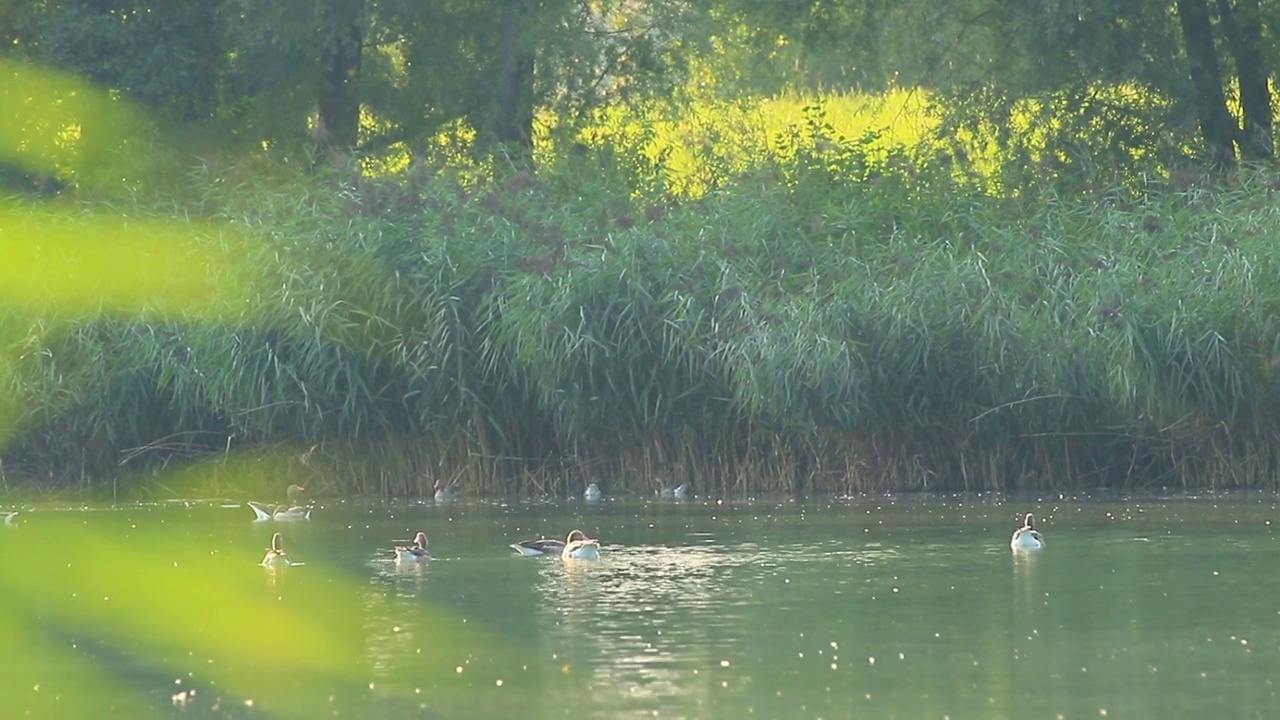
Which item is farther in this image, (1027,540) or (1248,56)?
(1248,56)

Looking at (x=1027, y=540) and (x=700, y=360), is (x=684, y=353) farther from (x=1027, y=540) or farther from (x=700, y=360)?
(x=1027, y=540)

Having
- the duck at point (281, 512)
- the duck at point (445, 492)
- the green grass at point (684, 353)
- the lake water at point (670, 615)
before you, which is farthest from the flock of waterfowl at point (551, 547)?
the duck at point (445, 492)

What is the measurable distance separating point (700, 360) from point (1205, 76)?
28.9 ft

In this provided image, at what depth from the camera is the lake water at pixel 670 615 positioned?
30.9 feet

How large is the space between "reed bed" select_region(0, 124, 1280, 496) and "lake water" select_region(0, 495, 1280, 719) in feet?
3.75

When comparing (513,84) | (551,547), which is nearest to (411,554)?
(551,547)

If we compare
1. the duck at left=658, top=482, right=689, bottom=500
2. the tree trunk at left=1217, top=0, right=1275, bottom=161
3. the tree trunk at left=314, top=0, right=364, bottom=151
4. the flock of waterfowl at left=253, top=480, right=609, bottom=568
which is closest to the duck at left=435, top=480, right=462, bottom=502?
the duck at left=658, top=482, right=689, bottom=500

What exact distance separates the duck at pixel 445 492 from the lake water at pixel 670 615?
1289 millimetres

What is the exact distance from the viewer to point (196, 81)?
1064 inches

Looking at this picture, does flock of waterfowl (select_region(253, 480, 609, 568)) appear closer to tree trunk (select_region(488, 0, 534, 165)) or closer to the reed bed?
the reed bed

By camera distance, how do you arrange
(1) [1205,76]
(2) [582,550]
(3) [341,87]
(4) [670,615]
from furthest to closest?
(3) [341,87]
(1) [1205,76]
(2) [582,550]
(4) [670,615]

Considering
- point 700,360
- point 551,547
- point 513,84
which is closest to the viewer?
point 551,547

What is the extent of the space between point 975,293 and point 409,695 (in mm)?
10394

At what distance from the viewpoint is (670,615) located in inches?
458
